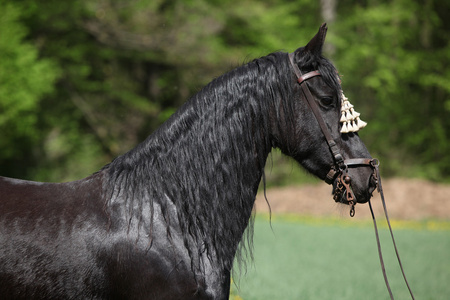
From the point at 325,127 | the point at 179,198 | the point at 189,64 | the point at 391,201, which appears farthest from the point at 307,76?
the point at 189,64

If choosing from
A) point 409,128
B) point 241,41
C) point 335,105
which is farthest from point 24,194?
point 409,128

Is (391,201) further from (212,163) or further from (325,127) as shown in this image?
(212,163)

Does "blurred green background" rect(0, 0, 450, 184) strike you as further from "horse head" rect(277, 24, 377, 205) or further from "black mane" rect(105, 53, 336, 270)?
"horse head" rect(277, 24, 377, 205)

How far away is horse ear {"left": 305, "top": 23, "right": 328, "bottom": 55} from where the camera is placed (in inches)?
114

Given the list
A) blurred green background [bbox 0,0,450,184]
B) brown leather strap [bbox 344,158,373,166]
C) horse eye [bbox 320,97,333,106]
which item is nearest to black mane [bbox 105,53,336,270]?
horse eye [bbox 320,97,333,106]

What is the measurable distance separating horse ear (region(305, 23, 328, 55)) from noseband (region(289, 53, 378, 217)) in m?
0.12

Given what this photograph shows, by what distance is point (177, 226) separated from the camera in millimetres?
2828

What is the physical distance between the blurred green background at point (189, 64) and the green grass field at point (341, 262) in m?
8.80

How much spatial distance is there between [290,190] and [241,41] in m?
9.44

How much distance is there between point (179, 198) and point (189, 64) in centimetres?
2092

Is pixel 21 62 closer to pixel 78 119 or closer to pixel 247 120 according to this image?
pixel 78 119

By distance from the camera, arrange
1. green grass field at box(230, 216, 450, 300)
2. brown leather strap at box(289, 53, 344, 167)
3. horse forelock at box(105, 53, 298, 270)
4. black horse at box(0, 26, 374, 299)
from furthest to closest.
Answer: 1. green grass field at box(230, 216, 450, 300)
2. brown leather strap at box(289, 53, 344, 167)
3. horse forelock at box(105, 53, 298, 270)
4. black horse at box(0, 26, 374, 299)

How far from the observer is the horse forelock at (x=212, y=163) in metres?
2.86

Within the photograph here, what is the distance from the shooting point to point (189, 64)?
76.5 ft
